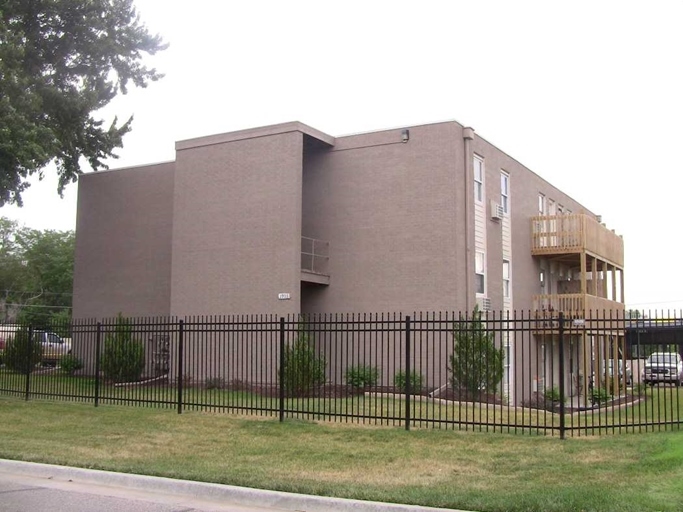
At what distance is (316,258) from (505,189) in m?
7.77

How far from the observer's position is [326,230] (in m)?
→ 25.4

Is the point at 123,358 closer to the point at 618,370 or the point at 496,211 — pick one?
the point at 496,211

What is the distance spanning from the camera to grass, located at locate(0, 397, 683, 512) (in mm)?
7961

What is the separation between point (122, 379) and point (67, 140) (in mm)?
12424

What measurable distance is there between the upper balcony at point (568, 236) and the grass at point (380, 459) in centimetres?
1685

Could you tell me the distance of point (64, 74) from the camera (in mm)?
29562

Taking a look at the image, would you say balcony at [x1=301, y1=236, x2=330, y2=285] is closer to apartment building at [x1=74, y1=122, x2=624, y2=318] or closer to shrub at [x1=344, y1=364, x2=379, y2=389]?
apartment building at [x1=74, y1=122, x2=624, y2=318]

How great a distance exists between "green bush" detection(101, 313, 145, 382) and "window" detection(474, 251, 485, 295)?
36.0 feet

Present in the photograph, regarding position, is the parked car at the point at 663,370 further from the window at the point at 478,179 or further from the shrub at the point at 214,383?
the shrub at the point at 214,383

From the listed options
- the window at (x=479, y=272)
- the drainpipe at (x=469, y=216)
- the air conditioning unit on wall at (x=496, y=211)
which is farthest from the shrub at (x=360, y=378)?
the air conditioning unit on wall at (x=496, y=211)

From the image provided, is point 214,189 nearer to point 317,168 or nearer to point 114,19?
point 317,168

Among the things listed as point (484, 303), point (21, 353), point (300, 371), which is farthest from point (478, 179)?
point (21, 353)

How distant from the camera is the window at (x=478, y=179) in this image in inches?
977

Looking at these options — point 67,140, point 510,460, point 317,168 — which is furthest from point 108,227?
point 510,460
